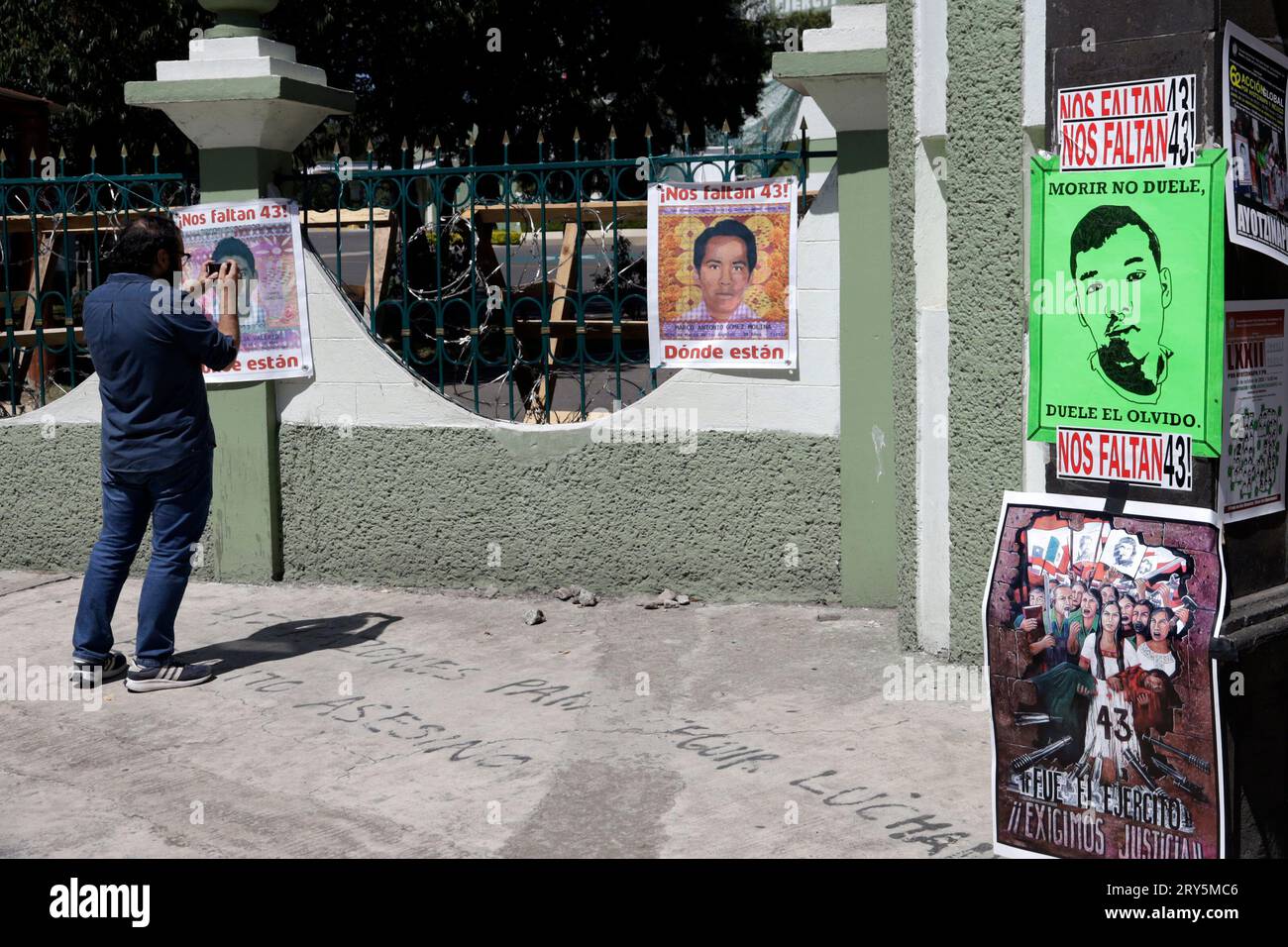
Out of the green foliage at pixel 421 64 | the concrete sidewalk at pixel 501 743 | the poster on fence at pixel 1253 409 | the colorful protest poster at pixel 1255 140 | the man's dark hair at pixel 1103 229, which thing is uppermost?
the green foliage at pixel 421 64

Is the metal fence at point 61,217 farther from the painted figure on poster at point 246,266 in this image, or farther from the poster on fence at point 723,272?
the poster on fence at point 723,272

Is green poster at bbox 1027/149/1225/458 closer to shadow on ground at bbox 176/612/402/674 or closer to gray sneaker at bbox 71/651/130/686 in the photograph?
shadow on ground at bbox 176/612/402/674

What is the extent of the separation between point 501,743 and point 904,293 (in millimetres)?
2395

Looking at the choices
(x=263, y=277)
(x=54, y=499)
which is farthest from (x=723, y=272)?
(x=54, y=499)

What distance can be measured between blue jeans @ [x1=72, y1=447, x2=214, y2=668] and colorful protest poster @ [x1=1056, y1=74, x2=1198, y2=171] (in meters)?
3.66

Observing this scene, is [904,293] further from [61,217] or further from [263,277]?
[61,217]

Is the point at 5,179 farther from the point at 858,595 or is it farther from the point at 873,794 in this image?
the point at 873,794

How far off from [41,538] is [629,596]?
316cm

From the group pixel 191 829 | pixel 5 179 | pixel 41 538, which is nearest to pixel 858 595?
pixel 191 829

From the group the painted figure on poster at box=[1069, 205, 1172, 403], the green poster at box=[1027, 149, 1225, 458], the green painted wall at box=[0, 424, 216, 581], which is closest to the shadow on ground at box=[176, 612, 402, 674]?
the green painted wall at box=[0, 424, 216, 581]

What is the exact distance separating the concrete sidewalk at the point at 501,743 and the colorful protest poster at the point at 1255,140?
182 centimetres

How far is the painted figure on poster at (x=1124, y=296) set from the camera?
134 inches

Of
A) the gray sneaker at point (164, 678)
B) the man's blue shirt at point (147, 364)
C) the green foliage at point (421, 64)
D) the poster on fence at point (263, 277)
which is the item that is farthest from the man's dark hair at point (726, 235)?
the green foliage at point (421, 64)

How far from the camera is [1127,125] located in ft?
11.3
